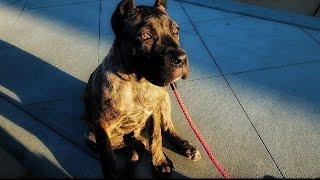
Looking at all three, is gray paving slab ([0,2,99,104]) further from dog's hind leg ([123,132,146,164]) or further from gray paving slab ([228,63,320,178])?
gray paving slab ([228,63,320,178])

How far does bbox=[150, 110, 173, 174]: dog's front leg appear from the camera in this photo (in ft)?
11.8

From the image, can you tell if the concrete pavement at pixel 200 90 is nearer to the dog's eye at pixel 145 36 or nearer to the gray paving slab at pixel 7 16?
the gray paving slab at pixel 7 16

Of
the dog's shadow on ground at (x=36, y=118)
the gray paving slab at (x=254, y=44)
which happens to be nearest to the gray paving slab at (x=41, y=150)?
the dog's shadow on ground at (x=36, y=118)

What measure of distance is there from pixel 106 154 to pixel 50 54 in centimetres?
305

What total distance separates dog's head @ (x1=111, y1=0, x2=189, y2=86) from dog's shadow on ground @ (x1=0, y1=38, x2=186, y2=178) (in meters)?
1.12

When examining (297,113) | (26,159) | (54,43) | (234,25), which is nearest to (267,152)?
(297,113)

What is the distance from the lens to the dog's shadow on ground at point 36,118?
3738 millimetres

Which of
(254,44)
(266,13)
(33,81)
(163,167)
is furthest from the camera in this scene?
(266,13)

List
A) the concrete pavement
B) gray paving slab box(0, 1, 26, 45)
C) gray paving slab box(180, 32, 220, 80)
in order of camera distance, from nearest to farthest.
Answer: the concrete pavement, gray paving slab box(180, 32, 220, 80), gray paving slab box(0, 1, 26, 45)

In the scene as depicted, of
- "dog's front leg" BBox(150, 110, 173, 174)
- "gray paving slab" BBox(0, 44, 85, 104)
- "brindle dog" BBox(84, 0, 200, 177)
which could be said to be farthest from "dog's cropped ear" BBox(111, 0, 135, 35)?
"gray paving slab" BBox(0, 44, 85, 104)

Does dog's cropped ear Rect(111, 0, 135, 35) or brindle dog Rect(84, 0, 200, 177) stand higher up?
dog's cropped ear Rect(111, 0, 135, 35)

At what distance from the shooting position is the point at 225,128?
4.21m

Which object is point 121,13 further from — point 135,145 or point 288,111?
point 288,111

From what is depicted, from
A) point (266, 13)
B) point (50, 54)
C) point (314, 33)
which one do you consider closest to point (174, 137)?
point (50, 54)
